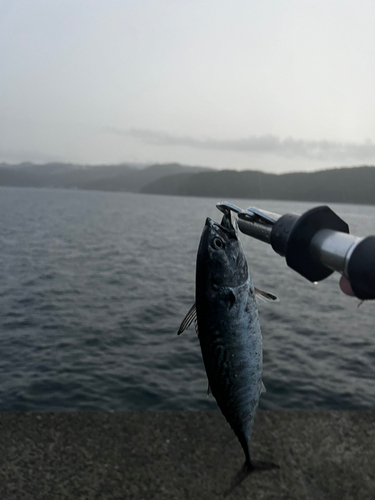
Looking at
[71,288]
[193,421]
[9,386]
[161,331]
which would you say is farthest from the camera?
[71,288]

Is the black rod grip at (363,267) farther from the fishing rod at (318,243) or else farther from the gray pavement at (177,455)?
the gray pavement at (177,455)

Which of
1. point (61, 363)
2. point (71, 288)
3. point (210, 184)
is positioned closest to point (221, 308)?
point (61, 363)

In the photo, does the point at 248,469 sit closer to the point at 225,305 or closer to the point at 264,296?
the point at 264,296

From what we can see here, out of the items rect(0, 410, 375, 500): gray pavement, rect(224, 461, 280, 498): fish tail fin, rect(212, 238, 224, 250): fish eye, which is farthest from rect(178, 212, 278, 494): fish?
rect(0, 410, 375, 500): gray pavement

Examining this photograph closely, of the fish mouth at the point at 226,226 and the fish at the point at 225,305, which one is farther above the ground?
the fish mouth at the point at 226,226

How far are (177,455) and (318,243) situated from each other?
476 cm

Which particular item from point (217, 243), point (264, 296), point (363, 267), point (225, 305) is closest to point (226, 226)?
point (217, 243)

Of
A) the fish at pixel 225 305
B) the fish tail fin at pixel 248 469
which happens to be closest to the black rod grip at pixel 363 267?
the fish at pixel 225 305

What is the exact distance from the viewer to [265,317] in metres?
19.2

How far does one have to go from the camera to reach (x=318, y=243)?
168cm

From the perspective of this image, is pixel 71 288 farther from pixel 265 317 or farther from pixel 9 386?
pixel 9 386

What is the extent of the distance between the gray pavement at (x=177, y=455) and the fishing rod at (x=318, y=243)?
4.15 m

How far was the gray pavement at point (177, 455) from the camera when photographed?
5.12 metres

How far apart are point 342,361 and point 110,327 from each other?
825 cm
